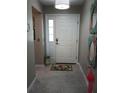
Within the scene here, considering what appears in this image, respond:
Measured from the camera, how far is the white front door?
5.46 meters

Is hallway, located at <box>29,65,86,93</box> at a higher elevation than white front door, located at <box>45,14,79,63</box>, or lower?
lower

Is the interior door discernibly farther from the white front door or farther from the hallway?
the hallway

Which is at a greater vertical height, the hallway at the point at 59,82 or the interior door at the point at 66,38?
the interior door at the point at 66,38

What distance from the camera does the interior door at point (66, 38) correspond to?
546 cm

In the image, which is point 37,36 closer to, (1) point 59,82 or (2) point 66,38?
(2) point 66,38

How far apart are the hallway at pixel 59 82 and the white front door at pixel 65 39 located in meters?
1.14

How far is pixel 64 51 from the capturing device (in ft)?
18.6

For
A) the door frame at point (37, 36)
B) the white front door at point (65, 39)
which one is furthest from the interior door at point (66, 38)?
the door frame at point (37, 36)

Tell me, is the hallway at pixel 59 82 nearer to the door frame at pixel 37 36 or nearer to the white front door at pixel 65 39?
the door frame at pixel 37 36

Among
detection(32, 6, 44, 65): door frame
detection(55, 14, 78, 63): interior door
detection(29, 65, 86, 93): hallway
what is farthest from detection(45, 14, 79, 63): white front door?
detection(29, 65, 86, 93): hallway

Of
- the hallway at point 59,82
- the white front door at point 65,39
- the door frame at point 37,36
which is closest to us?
the hallway at point 59,82

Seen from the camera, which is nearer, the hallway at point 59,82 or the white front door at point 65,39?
the hallway at point 59,82
